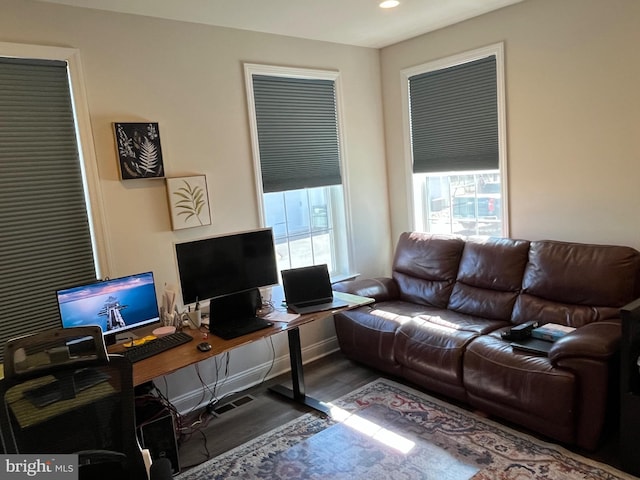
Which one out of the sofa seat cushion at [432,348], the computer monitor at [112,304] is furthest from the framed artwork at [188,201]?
the sofa seat cushion at [432,348]

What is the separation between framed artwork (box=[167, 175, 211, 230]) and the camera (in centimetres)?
315

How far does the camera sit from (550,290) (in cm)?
312

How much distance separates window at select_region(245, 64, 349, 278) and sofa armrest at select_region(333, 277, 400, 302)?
41 cm

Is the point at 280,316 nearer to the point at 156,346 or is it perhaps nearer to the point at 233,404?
the point at 156,346

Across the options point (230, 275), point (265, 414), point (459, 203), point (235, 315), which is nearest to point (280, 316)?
point (235, 315)

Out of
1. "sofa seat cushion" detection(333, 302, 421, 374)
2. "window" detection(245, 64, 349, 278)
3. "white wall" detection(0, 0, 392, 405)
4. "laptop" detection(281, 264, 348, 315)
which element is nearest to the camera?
"white wall" detection(0, 0, 392, 405)

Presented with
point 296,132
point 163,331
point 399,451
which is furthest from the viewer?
point 296,132

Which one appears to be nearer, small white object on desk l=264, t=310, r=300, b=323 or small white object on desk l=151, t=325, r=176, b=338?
small white object on desk l=151, t=325, r=176, b=338

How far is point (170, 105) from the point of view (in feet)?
10.3

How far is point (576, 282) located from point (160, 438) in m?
2.63

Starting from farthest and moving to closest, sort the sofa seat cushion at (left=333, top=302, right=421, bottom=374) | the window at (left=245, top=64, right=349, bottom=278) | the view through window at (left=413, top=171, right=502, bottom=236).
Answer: the view through window at (left=413, top=171, right=502, bottom=236), the window at (left=245, top=64, right=349, bottom=278), the sofa seat cushion at (left=333, top=302, right=421, bottom=374)

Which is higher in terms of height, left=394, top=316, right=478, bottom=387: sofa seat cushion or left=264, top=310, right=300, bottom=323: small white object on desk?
left=264, top=310, right=300, bottom=323: small white object on desk

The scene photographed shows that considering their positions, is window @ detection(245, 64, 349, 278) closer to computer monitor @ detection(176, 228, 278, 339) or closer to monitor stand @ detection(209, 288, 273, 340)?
computer monitor @ detection(176, 228, 278, 339)

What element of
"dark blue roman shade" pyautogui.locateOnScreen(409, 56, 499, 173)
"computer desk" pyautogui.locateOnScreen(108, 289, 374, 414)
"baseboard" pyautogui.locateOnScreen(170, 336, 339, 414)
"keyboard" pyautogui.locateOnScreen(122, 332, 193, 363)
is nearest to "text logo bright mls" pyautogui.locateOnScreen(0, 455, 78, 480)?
"computer desk" pyautogui.locateOnScreen(108, 289, 374, 414)
